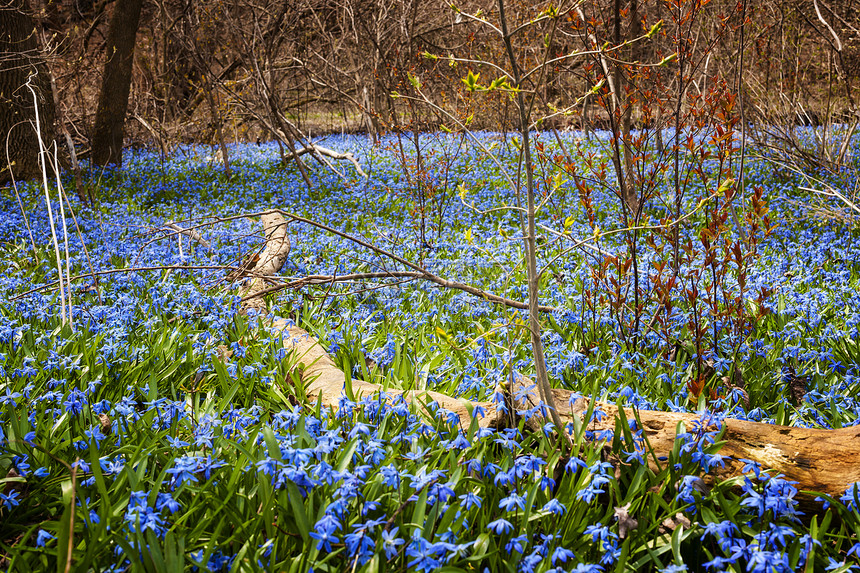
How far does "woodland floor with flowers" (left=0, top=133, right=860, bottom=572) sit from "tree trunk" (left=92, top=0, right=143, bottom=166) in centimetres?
497

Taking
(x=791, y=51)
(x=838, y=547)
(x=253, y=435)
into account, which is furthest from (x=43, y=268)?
(x=791, y=51)

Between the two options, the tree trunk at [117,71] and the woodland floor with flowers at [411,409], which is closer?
the woodland floor with flowers at [411,409]

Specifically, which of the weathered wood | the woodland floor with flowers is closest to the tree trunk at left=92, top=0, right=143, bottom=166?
the woodland floor with flowers

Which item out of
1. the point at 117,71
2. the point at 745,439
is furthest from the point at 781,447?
the point at 117,71

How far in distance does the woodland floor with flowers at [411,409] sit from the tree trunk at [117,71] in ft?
16.3

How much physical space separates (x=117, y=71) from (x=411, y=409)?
10119mm

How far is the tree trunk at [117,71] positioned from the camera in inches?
397

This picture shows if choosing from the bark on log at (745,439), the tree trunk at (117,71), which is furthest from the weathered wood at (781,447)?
the tree trunk at (117,71)

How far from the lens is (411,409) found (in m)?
2.47

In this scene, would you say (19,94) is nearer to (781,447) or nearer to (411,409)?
(411,409)

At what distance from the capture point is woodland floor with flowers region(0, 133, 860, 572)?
170 centimetres

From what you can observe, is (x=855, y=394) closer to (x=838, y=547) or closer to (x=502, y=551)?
(x=838, y=547)

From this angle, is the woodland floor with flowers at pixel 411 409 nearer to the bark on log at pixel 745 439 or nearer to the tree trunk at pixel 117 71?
the bark on log at pixel 745 439

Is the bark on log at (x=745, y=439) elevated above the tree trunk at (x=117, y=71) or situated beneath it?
situated beneath
